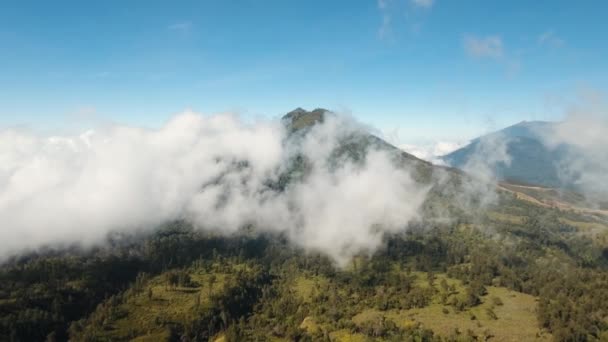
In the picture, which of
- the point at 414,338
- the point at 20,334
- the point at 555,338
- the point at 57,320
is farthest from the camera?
the point at 57,320

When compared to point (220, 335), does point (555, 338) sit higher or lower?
higher

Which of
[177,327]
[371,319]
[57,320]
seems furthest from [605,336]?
[57,320]

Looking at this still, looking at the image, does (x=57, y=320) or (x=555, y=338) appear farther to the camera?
(x=57, y=320)


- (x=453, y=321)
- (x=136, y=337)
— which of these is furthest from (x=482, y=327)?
(x=136, y=337)

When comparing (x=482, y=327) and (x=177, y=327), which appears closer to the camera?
(x=482, y=327)

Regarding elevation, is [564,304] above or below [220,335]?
above

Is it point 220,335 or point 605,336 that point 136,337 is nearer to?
point 220,335

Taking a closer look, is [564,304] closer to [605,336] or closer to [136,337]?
[605,336]

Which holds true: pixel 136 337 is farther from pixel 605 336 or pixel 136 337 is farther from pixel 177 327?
pixel 605 336

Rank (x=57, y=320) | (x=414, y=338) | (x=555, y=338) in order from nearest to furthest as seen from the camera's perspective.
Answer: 1. (x=555, y=338)
2. (x=414, y=338)
3. (x=57, y=320)
